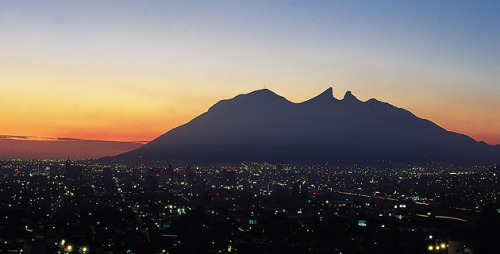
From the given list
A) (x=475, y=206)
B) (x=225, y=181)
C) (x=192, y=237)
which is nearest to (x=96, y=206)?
(x=192, y=237)

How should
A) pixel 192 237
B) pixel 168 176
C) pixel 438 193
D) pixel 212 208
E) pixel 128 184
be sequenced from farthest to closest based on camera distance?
pixel 168 176 → pixel 128 184 → pixel 438 193 → pixel 212 208 → pixel 192 237

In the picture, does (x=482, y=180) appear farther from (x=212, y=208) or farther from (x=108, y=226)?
A: (x=108, y=226)

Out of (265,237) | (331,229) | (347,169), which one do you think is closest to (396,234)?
(331,229)

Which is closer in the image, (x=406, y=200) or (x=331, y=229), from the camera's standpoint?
(x=331, y=229)

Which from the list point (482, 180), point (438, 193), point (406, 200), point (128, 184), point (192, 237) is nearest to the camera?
point (192, 237)

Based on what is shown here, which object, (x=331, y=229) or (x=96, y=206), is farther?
(x=96, y=206)

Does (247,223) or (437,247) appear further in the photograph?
(247,223)

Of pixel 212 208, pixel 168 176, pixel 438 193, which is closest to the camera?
pixel 212 208

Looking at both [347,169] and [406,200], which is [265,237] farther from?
[347,169]

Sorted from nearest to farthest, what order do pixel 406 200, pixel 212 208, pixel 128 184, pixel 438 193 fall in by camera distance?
pixel 212 208 → pixel 406 200 → pixel 438 193 → pixel 128 184
